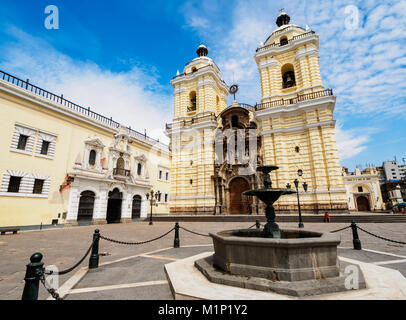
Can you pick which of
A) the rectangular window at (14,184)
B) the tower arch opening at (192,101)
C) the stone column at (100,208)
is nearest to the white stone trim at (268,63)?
the tower arch opening at (192,101)

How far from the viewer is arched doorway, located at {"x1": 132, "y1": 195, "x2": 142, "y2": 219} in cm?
2201

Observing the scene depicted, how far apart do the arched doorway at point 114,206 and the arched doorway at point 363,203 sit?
36288 millimetres

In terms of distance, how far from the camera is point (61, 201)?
15547 millimetres

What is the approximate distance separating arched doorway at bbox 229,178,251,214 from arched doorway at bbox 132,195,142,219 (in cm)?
1033

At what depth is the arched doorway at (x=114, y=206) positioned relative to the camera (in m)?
19.9

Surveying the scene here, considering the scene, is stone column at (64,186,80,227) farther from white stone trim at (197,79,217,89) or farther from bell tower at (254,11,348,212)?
white stone trim at (197,79,217,89)

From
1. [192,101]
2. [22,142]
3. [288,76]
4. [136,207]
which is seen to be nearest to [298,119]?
[288,76]

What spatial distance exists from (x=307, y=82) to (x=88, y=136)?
21635 mm

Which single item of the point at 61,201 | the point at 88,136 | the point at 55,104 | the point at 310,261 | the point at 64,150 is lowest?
the point at 310,261

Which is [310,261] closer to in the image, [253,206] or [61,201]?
[253,206]

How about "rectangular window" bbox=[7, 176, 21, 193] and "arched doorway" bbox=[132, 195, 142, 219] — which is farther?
"arched doorway" bbox=[132, 195, 142, 219]

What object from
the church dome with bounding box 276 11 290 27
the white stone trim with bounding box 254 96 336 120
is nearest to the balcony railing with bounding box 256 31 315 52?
the church dome with bounding box 276 11 290 27

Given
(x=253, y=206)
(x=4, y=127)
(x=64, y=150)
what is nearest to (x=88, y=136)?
(x=64, y=150)
